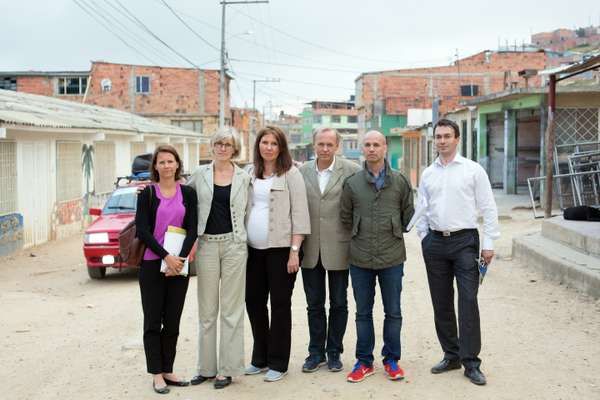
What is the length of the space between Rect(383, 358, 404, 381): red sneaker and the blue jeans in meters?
0.04

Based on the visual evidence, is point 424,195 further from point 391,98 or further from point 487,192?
point 391,98

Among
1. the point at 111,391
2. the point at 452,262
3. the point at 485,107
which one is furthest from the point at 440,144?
the point at 485,107

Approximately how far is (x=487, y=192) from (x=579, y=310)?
10.1 ft

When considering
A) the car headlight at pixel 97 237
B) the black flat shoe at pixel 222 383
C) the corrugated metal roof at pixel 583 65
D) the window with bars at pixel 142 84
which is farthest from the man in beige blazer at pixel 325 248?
the window with bars at pixel 142 84

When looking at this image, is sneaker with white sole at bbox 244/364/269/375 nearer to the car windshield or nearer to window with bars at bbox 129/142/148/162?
the car windshield

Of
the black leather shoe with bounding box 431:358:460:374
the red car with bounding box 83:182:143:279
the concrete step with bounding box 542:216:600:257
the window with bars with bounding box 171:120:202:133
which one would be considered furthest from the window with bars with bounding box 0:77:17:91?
the black leather shoe with bounding box 431:358:460:374

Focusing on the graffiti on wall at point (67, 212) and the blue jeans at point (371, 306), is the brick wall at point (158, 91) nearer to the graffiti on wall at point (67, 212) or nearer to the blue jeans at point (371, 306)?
the graffiti on wall at point (67, 212)

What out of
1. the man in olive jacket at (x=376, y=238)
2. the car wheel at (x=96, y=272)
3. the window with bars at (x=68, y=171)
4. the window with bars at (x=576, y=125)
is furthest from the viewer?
the window with bars at (x=68, y=171)

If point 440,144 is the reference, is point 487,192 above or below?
below

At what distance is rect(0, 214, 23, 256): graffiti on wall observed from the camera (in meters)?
14.3

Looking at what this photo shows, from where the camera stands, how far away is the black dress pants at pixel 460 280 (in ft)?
17.1

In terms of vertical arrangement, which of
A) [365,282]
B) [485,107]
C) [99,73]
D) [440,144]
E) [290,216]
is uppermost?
[99,73]

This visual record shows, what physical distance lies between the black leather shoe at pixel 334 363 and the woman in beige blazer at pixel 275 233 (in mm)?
353

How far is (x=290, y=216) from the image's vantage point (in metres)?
5.24
